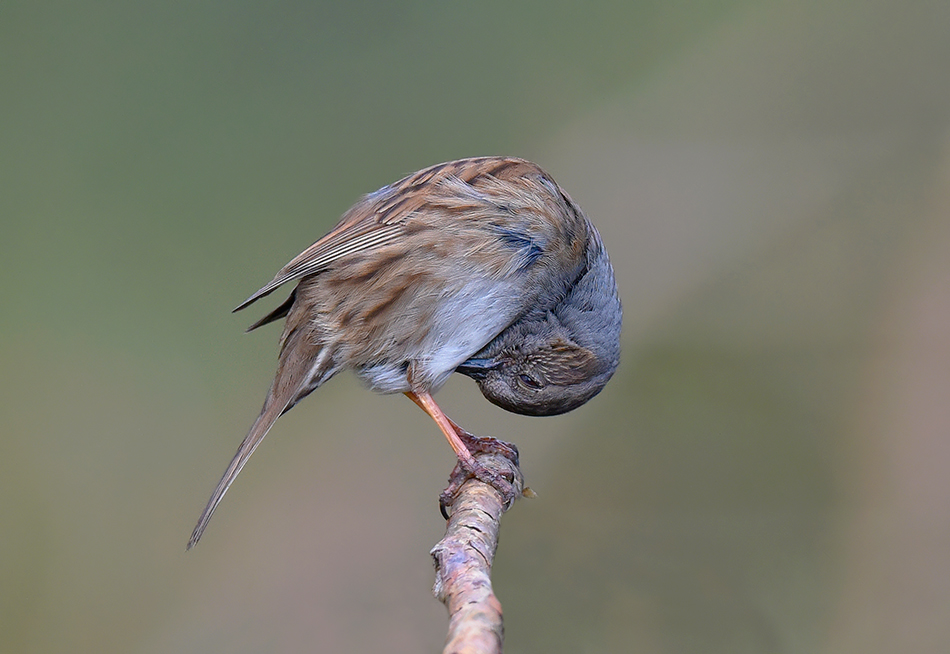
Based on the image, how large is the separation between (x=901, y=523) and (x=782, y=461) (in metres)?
0.57

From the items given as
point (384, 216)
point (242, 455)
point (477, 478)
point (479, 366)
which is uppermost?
point (384, 216)

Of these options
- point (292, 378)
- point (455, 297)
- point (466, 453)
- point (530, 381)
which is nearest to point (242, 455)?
point (292, 378)

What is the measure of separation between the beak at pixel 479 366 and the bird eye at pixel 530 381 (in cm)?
10

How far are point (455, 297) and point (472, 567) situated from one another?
109 cm

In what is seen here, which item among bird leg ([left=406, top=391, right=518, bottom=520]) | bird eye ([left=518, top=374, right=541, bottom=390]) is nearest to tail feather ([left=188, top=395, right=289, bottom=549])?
bird leg ([left=406, top=391, right=518, bottom=520])

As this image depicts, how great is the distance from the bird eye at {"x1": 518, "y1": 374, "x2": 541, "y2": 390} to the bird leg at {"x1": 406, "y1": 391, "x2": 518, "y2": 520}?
213 millimetres

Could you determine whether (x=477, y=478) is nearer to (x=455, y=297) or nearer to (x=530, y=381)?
(x=530, y=381)

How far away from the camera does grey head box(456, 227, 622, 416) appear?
2.59 m

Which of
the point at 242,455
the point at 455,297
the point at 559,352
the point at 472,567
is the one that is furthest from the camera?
the point at 559,352

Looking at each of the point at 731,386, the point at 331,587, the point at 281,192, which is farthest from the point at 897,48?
the point at 331,587

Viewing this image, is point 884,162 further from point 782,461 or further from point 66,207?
point 66,207

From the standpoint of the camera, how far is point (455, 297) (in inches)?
94.3

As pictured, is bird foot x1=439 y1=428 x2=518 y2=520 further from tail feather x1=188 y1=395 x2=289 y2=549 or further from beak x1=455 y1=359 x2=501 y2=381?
tail feather x1=188 y1=395 x2=289 y2=549

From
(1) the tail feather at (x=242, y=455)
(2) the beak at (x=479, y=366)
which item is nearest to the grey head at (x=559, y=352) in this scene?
(2) the beak at (x=479, y=366)
